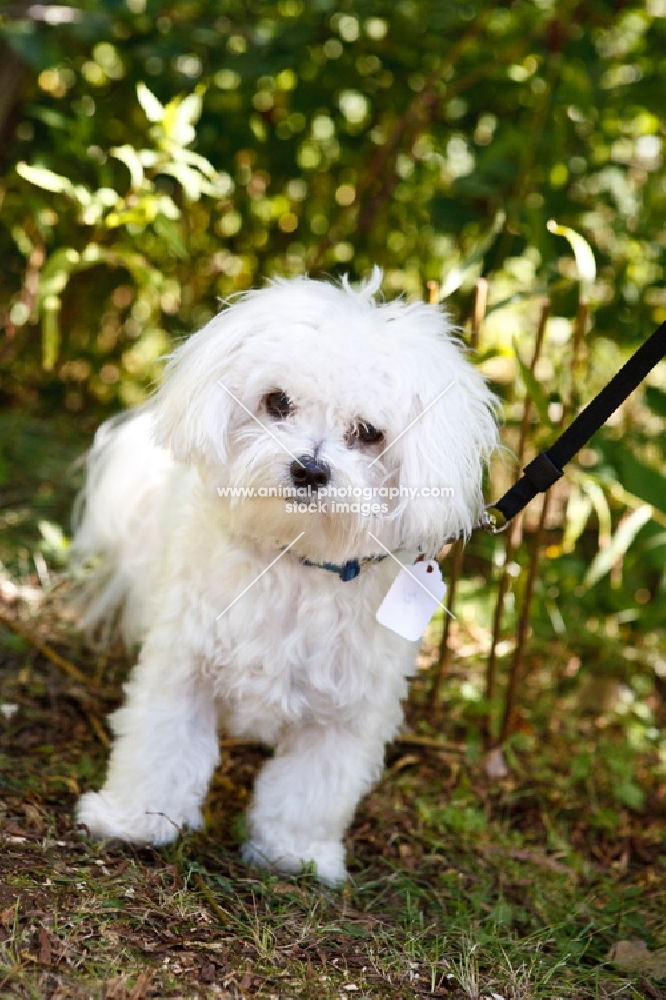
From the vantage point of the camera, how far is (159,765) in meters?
1.82

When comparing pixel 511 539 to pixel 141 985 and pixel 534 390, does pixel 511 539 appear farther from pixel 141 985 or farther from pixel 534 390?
pixel 141 985

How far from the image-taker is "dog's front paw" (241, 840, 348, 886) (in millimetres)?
1854

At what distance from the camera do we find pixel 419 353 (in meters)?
1.63

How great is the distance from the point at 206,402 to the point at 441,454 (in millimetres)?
396

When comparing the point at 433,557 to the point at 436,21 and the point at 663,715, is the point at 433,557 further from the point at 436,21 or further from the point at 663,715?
the point at 436,21

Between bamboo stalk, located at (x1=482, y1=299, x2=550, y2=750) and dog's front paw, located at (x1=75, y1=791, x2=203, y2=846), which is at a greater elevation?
bamboo stalk, located at (x1=482, y1=299, x2=550, y2=750)

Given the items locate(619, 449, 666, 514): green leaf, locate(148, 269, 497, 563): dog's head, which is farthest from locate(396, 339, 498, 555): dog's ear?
locate(619, 449, 666, 514): green leaf

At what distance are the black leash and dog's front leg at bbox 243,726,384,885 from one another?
0.50 m

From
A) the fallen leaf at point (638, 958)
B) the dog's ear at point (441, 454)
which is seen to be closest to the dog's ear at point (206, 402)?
the dog's ear at point (441, 454)

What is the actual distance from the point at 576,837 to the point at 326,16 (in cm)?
221

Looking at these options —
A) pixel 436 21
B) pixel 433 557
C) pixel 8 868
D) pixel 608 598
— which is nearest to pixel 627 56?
pixel 436 21

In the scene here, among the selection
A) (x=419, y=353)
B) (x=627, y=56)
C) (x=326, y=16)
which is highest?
(x=627, y=56)

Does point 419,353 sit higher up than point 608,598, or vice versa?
point 419,353

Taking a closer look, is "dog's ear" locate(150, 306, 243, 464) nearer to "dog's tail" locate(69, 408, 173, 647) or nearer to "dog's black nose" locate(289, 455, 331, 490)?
"dog's black nose" locate(289, 455, 331, 490)
